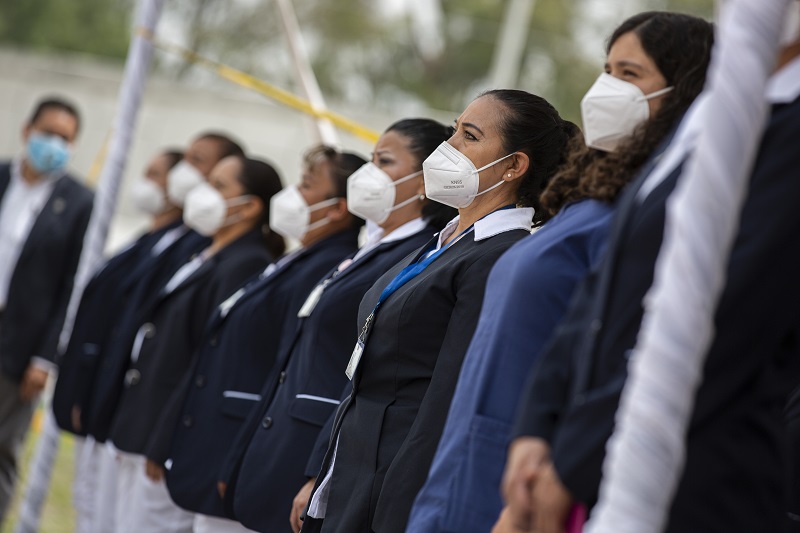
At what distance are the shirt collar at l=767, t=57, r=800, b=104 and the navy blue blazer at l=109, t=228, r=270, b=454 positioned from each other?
3615mm

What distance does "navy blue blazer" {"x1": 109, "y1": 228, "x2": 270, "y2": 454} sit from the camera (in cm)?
583

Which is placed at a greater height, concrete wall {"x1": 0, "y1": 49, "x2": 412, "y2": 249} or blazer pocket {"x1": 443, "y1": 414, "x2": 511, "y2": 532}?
concrete wall {"x1": 0, "y1": 49, "x2": 412, "y2": 249}

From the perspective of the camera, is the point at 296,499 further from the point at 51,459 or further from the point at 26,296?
the point at 26,296

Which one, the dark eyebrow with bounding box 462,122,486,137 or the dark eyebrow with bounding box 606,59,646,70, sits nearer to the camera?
the dark eyebrow with bounding box 606,59,646,70

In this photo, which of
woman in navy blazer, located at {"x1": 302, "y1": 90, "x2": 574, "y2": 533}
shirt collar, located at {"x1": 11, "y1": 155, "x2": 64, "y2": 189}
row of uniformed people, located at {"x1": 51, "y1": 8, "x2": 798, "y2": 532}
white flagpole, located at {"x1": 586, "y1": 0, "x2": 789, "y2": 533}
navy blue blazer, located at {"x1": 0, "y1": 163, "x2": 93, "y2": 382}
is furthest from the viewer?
shirt collar, located at {"x1": 11, "y1": 155, "x2": 64, "y2": 189}

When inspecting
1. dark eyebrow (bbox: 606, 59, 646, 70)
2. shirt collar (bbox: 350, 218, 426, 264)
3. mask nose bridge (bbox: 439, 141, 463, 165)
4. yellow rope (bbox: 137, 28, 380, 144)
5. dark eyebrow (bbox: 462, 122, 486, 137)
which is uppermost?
yellow rope (bbox: 137, 28, 380, 144)

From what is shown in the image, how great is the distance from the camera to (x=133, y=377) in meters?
6.12

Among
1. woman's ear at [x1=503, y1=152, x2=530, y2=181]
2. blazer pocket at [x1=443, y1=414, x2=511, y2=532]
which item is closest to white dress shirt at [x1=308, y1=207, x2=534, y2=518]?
woman's ear at [x1=503, y1=152, x2=530, y2=181]

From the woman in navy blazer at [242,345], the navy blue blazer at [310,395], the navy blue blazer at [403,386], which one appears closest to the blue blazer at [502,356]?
the navy blue blazer at [403,386]

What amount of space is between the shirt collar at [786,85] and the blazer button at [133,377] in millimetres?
4202

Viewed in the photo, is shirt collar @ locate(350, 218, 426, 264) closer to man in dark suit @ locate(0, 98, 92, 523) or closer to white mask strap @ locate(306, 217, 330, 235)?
white mask strap @ locate(306, 217, 330, 235)

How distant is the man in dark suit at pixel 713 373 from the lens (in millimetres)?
2289

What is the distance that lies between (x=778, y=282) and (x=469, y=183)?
1545mm

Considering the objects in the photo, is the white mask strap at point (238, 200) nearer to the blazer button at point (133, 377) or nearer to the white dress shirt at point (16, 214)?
the blazer button at point (133, 377)
